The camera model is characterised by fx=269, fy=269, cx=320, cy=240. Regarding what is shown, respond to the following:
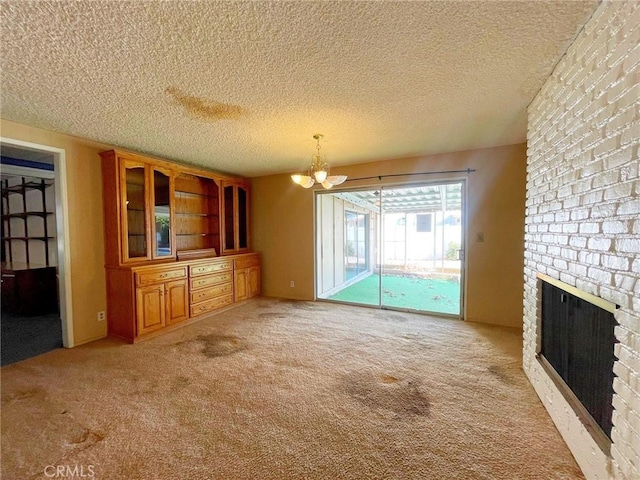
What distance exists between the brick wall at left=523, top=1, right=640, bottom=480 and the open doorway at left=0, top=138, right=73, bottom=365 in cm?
458

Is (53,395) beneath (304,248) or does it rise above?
beneath

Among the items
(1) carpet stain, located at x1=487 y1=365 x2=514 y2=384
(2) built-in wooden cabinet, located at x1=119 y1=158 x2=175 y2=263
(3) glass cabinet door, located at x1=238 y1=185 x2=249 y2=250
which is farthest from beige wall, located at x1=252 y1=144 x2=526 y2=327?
(2) built-in wooden cabinet, located at x1=119 y1=158 x2=175 y2=263

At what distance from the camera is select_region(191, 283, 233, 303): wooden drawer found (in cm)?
397

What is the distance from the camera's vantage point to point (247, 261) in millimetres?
5000

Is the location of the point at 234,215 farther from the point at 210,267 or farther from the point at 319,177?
the point at 319,177

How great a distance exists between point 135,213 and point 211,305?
5.58 feet

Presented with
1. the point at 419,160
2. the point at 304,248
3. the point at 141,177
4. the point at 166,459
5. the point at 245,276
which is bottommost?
the point at 166,459

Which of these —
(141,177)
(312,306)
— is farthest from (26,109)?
(312,306)

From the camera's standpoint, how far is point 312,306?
4.66 meters

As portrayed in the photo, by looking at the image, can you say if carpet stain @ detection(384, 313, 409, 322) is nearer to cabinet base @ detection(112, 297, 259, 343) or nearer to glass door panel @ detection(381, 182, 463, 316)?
glass door panel @ detection(381, 182, 463, 316)

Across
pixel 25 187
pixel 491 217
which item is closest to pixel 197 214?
pixel 25 187

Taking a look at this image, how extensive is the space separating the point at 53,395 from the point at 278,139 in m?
3.15

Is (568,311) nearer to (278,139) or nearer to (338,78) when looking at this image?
(338,78)

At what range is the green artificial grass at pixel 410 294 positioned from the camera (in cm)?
474
